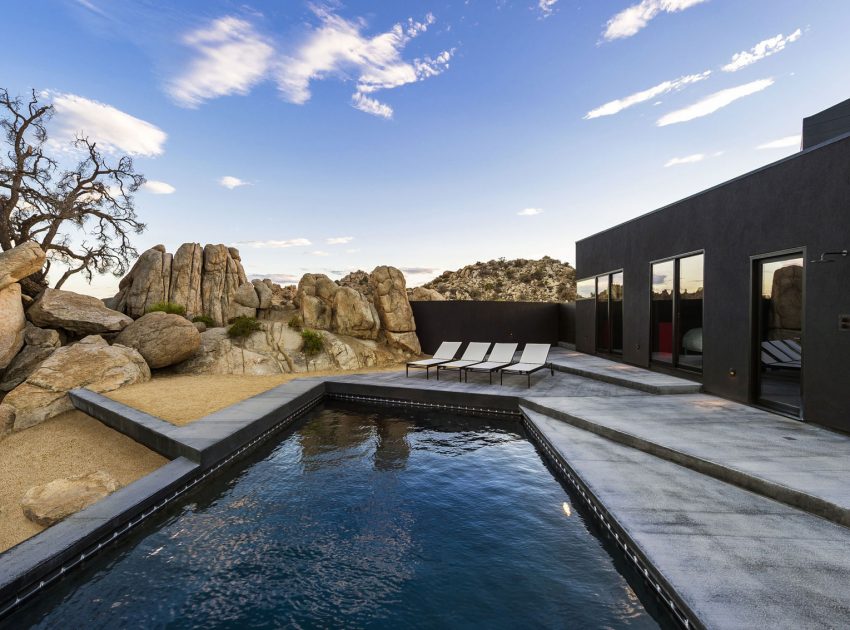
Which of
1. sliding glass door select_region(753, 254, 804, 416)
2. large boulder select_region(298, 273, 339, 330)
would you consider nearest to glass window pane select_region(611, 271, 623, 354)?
sliding glass door select_region(753, 254, 804, 416)

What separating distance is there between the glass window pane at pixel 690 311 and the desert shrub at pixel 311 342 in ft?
32.4

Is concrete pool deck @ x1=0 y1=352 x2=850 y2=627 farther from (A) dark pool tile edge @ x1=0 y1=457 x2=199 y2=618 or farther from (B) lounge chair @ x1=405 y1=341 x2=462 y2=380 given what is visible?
(B) lounge chair @ x1=405 y1=341 x2=462 y2=380

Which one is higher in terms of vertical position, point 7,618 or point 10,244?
point 10,244

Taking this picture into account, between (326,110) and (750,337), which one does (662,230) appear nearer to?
(750,337)

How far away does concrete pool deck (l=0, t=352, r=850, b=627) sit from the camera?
2.63 meters

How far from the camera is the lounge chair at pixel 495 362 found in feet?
32.4

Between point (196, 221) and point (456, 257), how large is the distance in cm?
2494

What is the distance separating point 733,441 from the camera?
5.08 metres

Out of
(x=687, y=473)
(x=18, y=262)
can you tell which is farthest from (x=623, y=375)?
(x=18, y=262)

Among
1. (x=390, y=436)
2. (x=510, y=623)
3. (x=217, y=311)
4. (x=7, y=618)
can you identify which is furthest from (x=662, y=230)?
(x=217, y=311)

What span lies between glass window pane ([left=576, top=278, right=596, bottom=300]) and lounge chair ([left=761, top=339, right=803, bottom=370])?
6.70m

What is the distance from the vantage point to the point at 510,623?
279 cm

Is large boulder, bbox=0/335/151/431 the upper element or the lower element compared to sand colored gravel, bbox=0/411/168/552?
upper

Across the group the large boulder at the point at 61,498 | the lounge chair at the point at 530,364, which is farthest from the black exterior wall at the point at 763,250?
the large boulder at the point at 61,498
